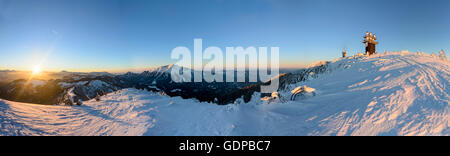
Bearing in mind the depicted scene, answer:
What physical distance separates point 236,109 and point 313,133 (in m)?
5.78

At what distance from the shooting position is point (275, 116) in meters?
10.7

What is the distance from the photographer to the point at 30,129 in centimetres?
729

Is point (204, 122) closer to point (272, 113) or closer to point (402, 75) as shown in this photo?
point (272, 113)

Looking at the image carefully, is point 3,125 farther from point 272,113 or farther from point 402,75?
point 402,75

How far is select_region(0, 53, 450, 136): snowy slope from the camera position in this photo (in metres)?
7.17

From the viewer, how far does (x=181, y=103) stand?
13.6 meters

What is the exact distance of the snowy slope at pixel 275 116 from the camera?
7172 mm
